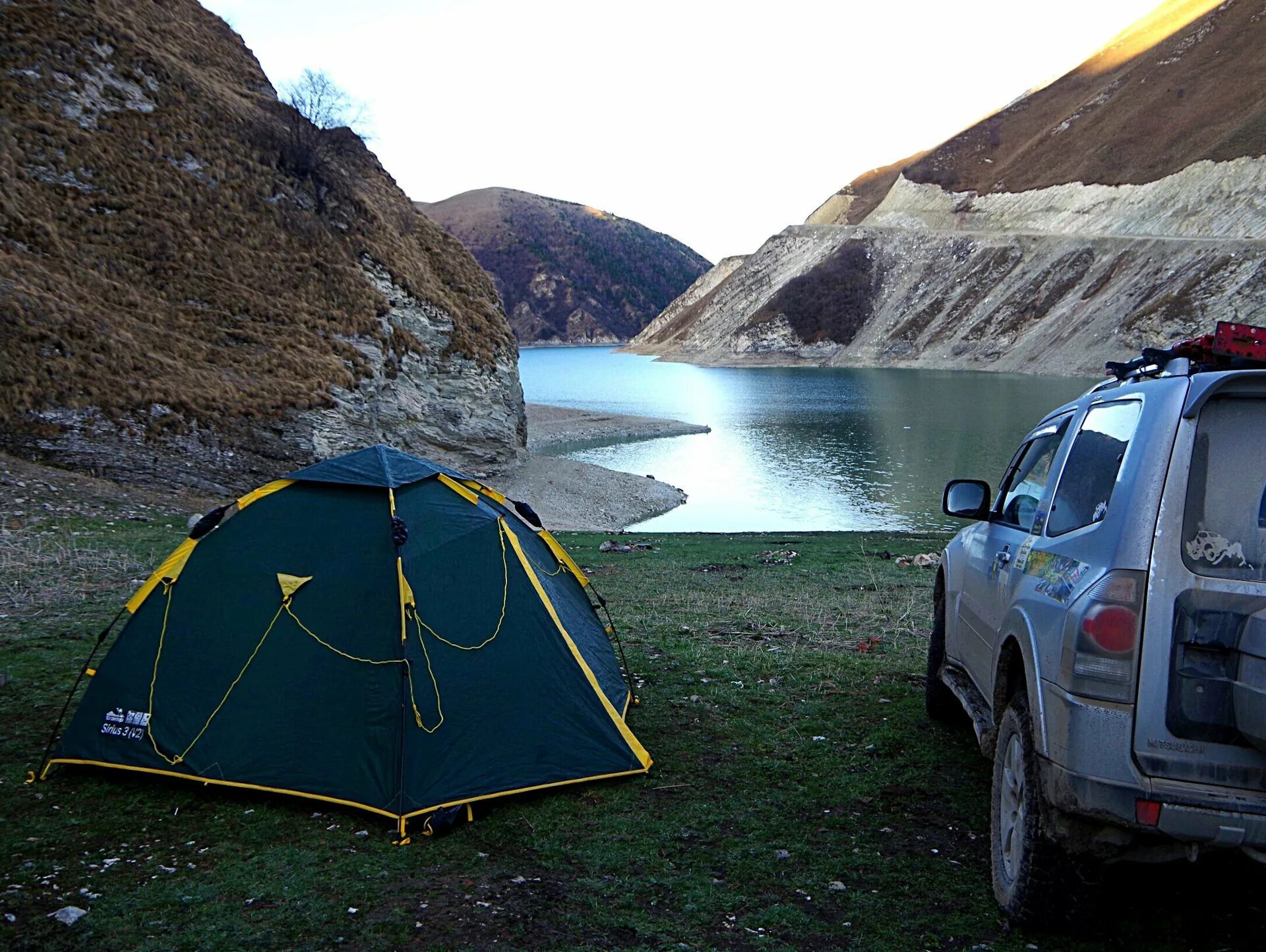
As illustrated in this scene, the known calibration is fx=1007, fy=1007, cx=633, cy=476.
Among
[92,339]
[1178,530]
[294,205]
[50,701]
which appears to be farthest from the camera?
[294,205]

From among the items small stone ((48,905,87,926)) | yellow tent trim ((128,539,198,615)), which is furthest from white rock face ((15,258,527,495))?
small stone ((48,905,87,926))

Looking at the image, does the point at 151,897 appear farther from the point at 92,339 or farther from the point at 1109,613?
the point at 92,339

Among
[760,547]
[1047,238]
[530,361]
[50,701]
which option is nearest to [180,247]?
[760,547]

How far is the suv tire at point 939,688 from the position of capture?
7.24 metres

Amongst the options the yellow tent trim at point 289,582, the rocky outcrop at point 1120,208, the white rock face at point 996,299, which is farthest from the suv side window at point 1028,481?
the rocky outcrop at point 1120,208

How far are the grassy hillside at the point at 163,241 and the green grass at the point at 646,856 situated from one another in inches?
703

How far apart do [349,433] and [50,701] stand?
22.6 metres

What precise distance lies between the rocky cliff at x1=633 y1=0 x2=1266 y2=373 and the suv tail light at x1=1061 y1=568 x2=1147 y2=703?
8469 cm

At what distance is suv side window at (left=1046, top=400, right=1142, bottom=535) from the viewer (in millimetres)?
4102

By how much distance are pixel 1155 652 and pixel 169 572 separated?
5832 millimetres

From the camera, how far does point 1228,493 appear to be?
3.67 m

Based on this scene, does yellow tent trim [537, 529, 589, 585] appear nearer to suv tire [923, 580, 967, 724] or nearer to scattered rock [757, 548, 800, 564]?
suv tire [923, 580, 967, 724]

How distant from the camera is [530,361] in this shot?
527 feet

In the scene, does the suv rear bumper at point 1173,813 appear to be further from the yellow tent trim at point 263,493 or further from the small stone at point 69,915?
the yellow tent trim at point 263,493
